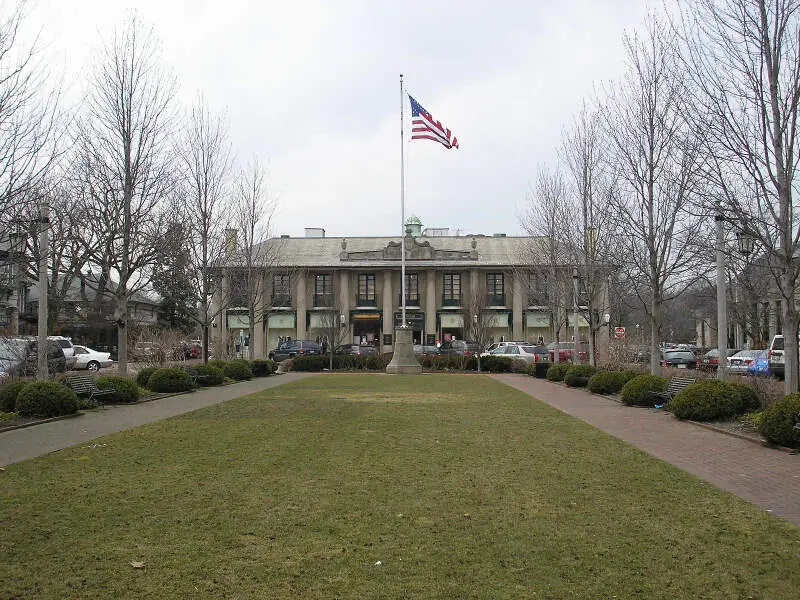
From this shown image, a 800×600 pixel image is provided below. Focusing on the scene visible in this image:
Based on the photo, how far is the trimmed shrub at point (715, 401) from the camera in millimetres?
14922

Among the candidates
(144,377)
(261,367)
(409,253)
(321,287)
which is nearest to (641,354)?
(261,367)

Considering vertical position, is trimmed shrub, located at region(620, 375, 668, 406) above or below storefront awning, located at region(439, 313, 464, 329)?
below

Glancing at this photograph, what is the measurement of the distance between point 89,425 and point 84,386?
3917 millimetres

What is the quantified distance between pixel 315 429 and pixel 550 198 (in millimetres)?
21196

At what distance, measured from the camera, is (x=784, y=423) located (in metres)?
11.5

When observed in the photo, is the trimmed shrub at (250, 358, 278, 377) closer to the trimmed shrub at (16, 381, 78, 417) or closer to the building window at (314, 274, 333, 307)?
the trimmed shrub at (16, 381, 78, 417)

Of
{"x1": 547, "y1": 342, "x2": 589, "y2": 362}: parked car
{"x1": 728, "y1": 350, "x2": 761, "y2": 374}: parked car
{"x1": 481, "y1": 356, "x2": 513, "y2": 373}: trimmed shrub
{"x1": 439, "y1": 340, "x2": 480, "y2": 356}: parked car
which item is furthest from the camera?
{"x1": 439, "y1": 340, "x2": 480, "y2": 356}: parked car

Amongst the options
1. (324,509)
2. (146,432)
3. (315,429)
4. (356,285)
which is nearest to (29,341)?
(146,432)

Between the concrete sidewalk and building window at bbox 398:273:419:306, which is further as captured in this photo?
building window at bbox 398:273:419:306

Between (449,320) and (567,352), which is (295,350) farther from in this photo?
(567,352)

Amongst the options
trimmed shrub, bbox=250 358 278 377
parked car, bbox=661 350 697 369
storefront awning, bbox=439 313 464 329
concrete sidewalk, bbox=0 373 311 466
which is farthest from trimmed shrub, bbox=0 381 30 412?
storefront awning, bbox=439 313 464 329

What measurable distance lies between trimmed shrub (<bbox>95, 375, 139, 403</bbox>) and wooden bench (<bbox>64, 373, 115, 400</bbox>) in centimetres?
38

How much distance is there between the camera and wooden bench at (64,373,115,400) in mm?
18312

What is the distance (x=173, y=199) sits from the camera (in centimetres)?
2466
